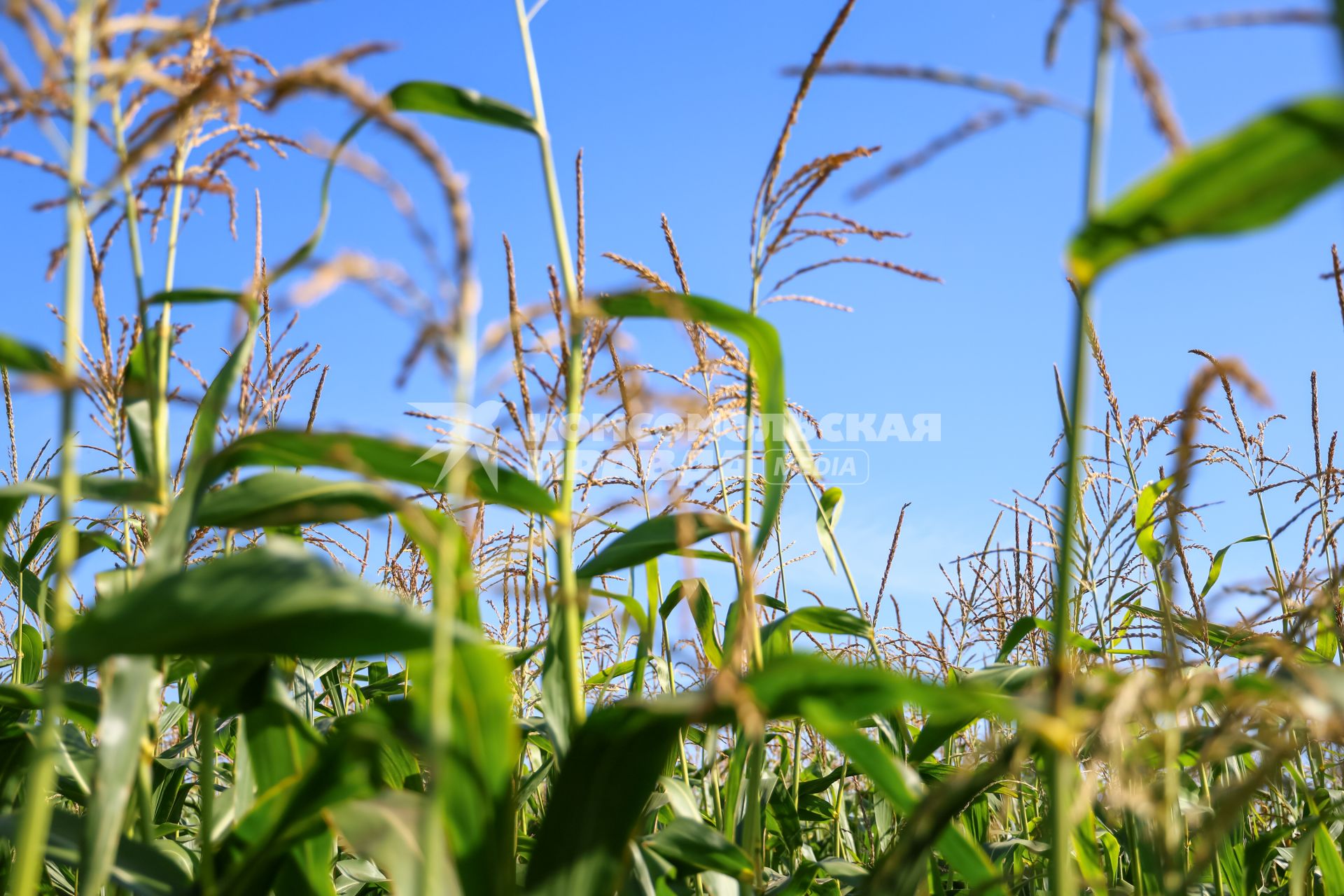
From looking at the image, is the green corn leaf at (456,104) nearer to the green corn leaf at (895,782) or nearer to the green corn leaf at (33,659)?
the green corn leaf at (895,782)

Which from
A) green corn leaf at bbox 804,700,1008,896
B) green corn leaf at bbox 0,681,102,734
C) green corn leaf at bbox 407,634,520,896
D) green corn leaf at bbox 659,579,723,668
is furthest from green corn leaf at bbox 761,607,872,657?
green corn leaf at bbox 0,681,102,734

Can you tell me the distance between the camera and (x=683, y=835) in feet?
4.53

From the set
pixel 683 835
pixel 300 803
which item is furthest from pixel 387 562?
pixel 300 803

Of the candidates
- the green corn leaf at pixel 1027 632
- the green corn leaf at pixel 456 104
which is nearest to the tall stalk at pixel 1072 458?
the green corn leaf at pixel 456 104

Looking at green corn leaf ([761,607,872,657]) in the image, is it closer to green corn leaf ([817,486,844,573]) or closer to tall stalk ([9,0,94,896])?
green corn leaf ([817,486,844,573])

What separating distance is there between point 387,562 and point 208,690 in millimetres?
2340

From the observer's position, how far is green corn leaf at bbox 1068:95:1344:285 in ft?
2.07

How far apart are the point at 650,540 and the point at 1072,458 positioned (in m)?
0.64

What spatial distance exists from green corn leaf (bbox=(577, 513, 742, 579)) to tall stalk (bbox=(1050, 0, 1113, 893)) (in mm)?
498

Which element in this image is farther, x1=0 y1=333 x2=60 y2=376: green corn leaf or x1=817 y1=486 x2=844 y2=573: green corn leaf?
x1=817 y1=486 x2=844 y2=573: green corn leaf

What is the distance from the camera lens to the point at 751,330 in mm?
1300

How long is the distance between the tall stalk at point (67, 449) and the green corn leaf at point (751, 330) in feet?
2.10

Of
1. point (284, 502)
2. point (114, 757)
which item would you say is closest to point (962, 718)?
point (284, 502)

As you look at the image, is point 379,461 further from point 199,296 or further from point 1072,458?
point 1072,458
